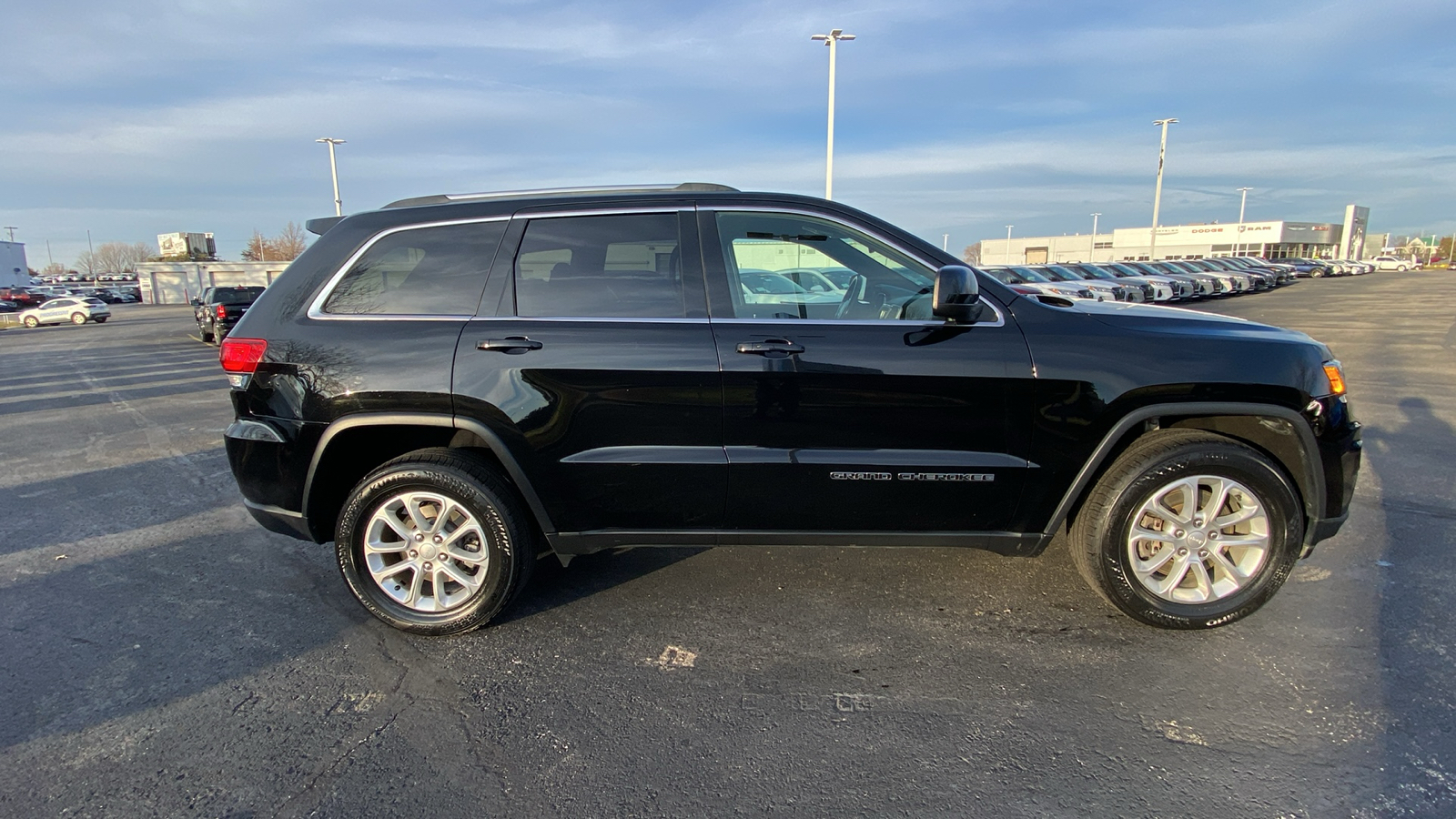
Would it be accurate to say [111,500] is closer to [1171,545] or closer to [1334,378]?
[1171,545]

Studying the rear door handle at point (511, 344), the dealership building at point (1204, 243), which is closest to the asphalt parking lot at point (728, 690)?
the rear door handle at point (511, 344)

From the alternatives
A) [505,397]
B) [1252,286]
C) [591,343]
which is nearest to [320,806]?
[505,397]

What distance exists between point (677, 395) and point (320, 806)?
1793 mm

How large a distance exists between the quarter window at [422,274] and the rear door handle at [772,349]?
3.86 feet

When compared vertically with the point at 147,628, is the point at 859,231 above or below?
above

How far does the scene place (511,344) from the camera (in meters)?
3.06

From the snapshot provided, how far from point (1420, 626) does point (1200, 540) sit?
1.02m

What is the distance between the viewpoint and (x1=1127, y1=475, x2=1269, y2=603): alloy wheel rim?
3094mm

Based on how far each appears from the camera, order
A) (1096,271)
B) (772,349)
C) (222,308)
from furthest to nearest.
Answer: (1096,271), (222,308), (772,349)

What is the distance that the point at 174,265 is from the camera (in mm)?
59531

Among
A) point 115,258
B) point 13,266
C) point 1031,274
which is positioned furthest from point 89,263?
point 1031,274

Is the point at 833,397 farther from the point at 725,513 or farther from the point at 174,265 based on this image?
the point at 174,265

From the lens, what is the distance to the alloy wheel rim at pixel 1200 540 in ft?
10.2

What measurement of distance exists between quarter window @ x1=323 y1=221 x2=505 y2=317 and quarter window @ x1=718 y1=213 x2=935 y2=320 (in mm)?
1055
